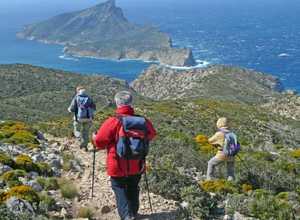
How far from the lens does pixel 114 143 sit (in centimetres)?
781

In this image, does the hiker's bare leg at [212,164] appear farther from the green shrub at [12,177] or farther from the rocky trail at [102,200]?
the green shrub at [12,177]

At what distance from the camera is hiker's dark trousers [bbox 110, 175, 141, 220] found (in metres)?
8.13

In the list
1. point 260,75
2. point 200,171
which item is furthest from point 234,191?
point 260,75

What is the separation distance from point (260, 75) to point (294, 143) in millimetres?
104528

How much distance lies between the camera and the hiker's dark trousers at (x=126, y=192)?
8133 millimetres

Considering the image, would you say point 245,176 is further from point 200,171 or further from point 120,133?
point 120,133

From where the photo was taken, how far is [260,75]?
433 feet

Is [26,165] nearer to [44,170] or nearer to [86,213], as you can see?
[44,170]

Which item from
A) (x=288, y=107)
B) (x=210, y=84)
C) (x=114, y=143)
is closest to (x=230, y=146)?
(x=114, y=143)

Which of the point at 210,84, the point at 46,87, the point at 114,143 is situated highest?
the point at 114,143

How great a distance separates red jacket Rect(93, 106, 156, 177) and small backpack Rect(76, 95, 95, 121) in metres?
7.28

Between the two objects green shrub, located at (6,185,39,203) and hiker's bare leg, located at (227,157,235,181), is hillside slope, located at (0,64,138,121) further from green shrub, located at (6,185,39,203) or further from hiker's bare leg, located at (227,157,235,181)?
green shrub, located at (6,185,39,203)

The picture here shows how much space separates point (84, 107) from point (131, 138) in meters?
7.69

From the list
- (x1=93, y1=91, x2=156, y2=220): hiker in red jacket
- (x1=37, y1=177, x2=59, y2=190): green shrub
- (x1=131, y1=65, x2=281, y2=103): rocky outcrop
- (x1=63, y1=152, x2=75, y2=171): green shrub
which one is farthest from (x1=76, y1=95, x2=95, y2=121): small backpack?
(x1=131, y1=65, x2=281, y2=103): rocky outcrop
